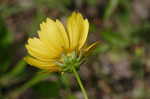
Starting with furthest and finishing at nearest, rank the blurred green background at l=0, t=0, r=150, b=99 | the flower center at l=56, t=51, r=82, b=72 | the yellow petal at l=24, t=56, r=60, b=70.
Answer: the blurred green background at l=0, t=0, r=150, b=99 → the flower center at l=56, t=51, r=82, b=72 → the yellow petal at l=24, t=56, r=60, b=70

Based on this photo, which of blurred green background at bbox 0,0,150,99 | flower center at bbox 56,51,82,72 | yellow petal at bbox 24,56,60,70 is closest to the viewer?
yellow petal at bbox 24,56,60,70

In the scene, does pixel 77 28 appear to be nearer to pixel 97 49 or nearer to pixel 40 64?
pixel 40 64

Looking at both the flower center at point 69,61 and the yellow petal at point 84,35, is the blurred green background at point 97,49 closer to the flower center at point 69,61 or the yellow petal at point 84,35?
the flower center at point 69,61

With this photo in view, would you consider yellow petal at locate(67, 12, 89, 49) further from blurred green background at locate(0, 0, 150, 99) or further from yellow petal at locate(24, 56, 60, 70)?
blurred green background at locate(0, 0, 150, 99)

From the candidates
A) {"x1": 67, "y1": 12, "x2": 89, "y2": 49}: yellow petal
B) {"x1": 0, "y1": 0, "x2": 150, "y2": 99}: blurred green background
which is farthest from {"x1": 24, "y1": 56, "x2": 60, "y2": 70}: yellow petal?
{"x1": 0, "y1": 0, "x2": 150, "y2": 99}: blurred green background

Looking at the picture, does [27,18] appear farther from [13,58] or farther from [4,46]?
[4,46]

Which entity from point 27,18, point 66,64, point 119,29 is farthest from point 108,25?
point 66,64
